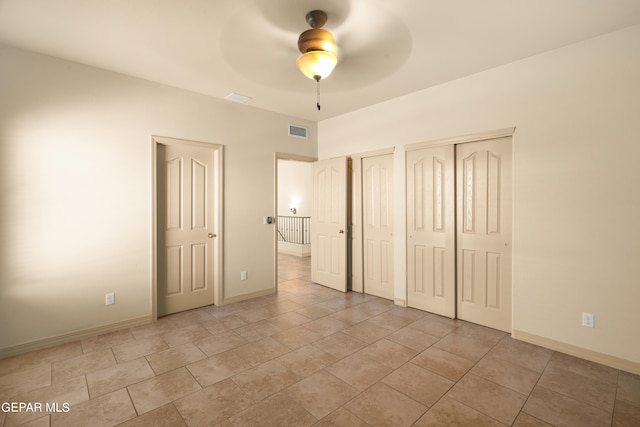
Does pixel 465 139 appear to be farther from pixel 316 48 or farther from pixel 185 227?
pixel 185 227

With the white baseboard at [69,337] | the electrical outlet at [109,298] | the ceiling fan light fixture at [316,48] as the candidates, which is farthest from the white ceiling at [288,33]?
the white baseboard at [69,337]

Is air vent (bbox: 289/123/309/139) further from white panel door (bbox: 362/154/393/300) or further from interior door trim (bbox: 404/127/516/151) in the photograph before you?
interior door trim (bbox: 404/127/516/151)

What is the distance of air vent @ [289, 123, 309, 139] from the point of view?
5.10 meters

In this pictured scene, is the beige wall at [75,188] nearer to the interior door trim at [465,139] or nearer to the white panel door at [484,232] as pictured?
the interior door trim at [465,139]

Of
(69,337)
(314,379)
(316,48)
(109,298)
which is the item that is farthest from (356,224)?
(69,337)

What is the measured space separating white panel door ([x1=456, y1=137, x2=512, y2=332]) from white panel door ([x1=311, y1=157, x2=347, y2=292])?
1.76m

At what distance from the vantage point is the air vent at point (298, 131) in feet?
16.7

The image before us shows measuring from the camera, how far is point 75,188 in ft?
10.3

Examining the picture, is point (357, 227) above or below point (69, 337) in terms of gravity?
above

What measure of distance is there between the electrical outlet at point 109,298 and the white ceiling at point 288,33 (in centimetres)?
251

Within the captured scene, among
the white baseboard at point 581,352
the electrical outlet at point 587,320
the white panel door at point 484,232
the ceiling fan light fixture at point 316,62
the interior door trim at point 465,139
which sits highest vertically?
the ceiling fan light fixture at point 316,62

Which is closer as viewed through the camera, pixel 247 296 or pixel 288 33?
pixel 288 33

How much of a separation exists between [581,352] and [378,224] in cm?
262

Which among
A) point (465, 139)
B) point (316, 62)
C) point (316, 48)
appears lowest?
point (465, 139)
